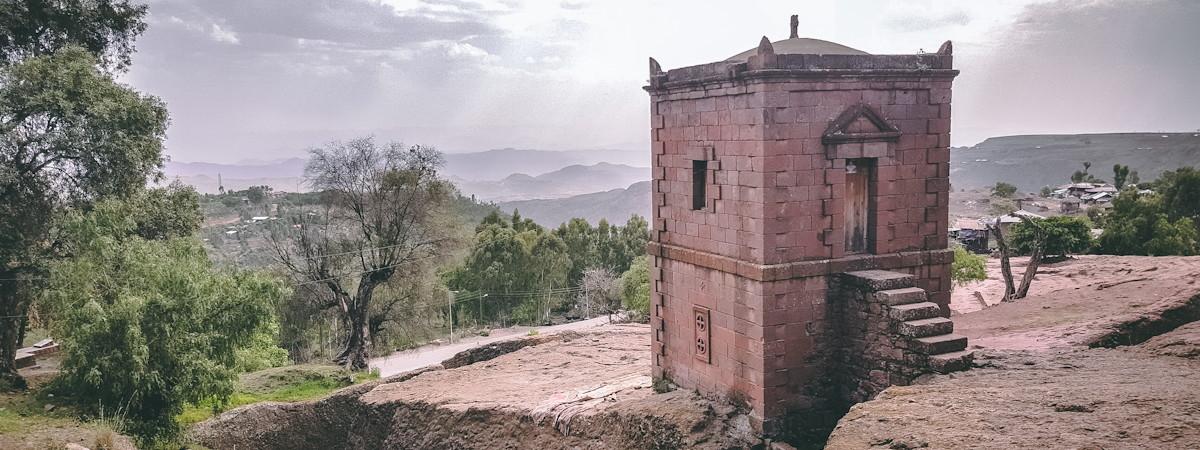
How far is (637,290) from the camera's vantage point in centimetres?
3872

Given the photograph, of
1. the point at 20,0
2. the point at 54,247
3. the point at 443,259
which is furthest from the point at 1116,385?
the point at 443,259

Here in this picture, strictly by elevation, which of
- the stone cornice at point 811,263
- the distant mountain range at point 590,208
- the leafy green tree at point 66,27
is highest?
the leafy green tree at point 66,27

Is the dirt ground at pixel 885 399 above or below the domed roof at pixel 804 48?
below

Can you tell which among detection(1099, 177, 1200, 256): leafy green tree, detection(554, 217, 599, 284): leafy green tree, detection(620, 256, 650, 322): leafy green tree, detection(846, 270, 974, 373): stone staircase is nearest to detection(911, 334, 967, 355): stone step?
detection(846, 270, 974, 373): stone staircase

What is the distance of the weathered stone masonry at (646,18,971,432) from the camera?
997 cm

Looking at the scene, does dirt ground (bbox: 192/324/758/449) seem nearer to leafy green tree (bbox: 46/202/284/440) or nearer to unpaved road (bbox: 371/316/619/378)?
leafy green tree (bbox: 46/202/284/440)

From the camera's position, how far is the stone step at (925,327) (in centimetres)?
943

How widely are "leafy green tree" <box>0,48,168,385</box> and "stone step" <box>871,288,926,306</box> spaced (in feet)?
49.9

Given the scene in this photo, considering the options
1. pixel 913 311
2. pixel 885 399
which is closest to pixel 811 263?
pixel 913 311

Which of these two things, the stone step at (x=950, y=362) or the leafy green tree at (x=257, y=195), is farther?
the leafy green tree at (x=257, y=195)

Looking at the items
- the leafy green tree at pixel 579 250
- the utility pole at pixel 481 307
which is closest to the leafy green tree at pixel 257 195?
the utility pole at pixel 481 307

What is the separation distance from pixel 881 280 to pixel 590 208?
176505mm

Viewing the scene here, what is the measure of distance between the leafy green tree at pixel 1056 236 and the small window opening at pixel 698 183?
22.9 metres

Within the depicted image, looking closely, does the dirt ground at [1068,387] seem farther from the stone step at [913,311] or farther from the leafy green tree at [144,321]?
the leafy green tree at [144,321]
